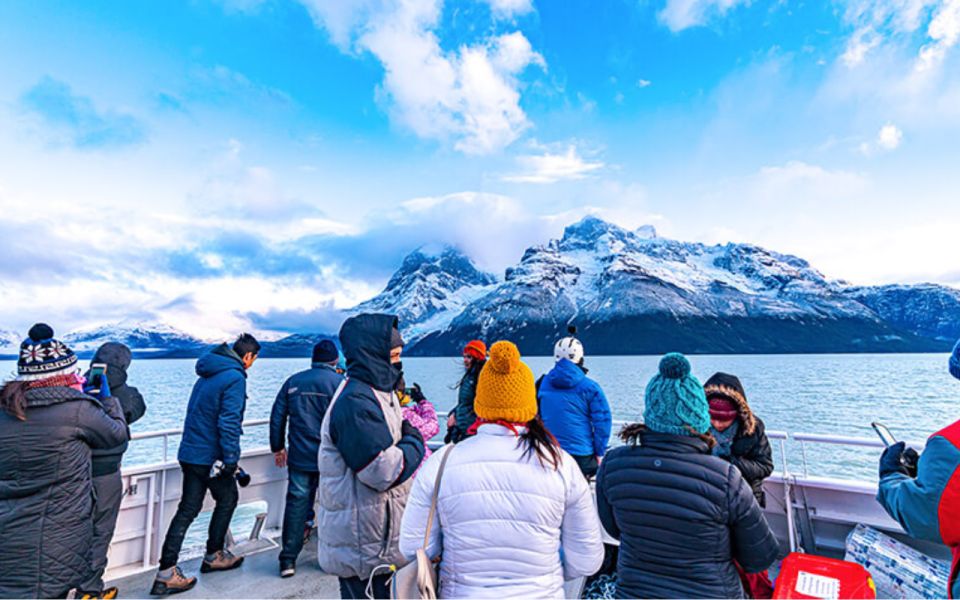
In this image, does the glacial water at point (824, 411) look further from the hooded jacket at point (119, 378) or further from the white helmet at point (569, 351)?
the hooded jacket at point (119, 378)

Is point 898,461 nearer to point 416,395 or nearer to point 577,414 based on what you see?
point 577,414

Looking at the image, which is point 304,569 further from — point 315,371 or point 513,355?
point 513,355

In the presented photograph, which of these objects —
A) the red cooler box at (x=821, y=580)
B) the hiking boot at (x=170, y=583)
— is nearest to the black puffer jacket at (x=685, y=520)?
the red cooler box at (x=821, y=580)

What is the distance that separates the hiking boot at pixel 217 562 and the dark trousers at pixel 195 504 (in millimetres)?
80

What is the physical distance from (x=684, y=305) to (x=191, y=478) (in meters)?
174

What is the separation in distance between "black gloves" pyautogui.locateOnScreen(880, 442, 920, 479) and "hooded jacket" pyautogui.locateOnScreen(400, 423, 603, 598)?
1158mm

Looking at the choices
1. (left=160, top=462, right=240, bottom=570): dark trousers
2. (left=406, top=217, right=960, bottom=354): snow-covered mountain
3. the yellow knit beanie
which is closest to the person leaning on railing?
the yellow knit beanie

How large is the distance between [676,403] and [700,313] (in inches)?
6787

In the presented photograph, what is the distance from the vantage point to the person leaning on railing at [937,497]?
138 centimetres

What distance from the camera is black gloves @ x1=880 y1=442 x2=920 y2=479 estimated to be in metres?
1.73

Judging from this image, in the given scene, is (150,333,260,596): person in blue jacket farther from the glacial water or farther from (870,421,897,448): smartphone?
the glacial water

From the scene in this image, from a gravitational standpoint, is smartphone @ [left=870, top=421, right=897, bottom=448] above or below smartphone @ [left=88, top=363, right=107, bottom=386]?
below

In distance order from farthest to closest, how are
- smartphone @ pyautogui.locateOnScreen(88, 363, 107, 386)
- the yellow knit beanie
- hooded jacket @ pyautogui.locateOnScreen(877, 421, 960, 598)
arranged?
1. smartphone @ pyautogui.locateOnScreen(88, 363, 107, 386)
2. the yellow knit beanie
3. hooded jacket @ pyautogui.locateOnScreen(877, 421, 960, 598)

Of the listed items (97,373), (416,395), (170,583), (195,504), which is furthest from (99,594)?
(416,395)
